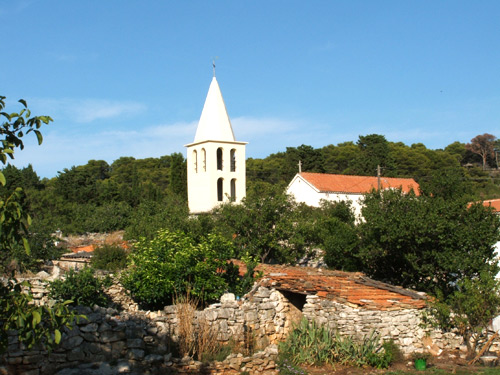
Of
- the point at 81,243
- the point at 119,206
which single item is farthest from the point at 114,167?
the point at 81,243

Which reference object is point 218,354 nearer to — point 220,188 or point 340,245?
point 340,245

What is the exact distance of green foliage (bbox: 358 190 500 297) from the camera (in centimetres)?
1731

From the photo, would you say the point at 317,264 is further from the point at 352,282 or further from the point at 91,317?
the point at 91,317

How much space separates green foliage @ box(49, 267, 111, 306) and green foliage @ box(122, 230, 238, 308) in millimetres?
1058

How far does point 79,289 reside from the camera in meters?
13.6

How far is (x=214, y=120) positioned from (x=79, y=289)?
28723mm

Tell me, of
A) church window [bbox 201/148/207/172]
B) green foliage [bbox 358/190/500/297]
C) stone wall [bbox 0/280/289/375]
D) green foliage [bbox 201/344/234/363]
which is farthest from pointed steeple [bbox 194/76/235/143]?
green foliage [bbox 201/344/234/363]

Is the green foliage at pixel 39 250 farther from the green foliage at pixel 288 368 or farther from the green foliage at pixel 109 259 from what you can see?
the green foliage at pixel 288 368

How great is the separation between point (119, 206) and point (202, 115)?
35.1 ft

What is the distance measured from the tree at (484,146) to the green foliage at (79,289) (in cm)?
8514

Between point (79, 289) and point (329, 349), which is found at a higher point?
point (79, 289)

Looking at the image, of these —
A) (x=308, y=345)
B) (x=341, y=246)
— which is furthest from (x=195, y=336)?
(x=341, y=246)

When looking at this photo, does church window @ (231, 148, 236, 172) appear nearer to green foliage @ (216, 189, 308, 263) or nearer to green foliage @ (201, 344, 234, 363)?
green foliage @ (216, 189, 308, 263)

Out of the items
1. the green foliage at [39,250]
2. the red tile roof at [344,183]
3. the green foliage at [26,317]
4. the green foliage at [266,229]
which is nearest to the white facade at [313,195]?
the red tile roof at [344,183]
